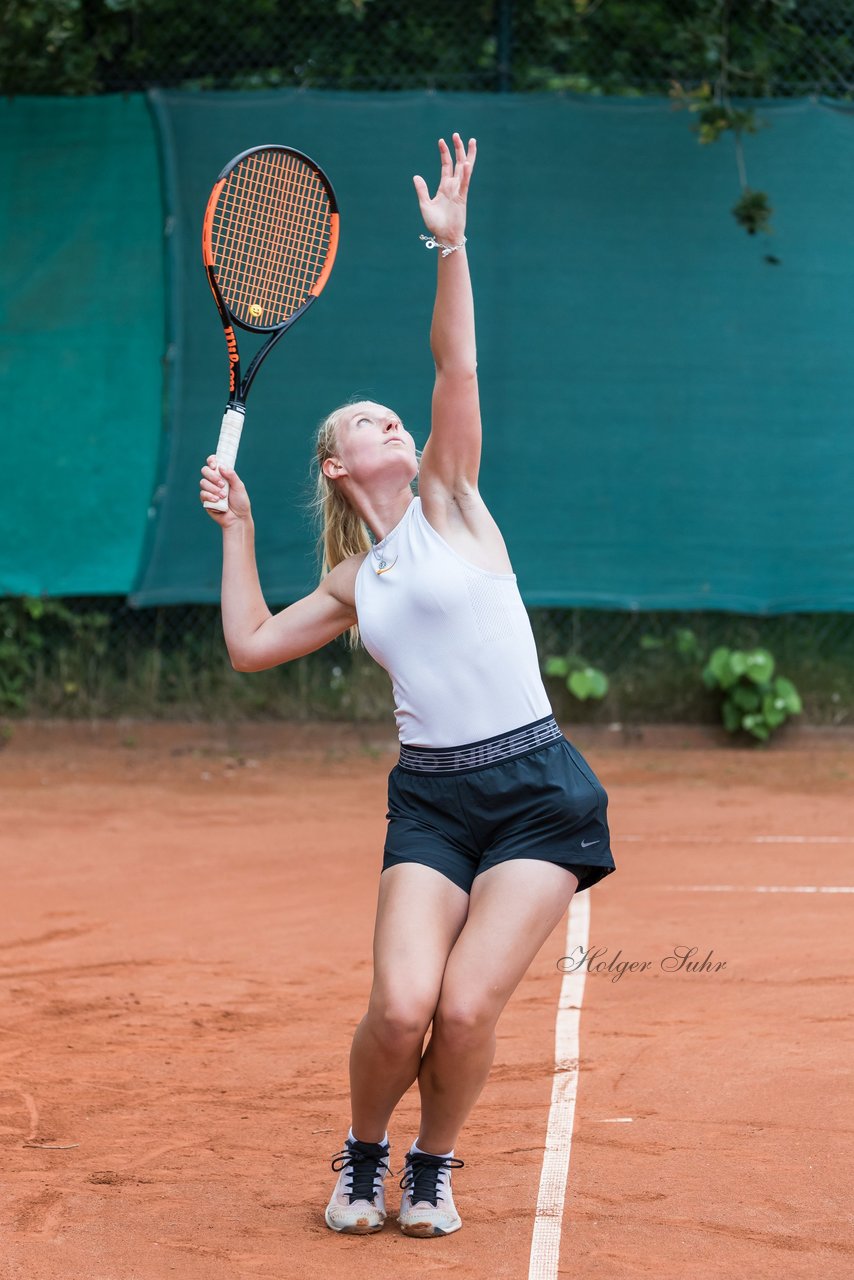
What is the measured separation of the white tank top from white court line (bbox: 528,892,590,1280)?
869mm

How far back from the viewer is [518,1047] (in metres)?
3.71

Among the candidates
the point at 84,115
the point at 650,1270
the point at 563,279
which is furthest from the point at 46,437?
the point at 650,1270

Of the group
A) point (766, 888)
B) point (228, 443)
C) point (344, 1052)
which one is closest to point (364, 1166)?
point (344, 1052)

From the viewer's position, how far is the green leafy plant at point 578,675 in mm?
7652

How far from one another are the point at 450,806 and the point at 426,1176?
0.66 m

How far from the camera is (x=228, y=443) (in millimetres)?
3156

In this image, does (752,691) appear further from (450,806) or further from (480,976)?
(480,976)

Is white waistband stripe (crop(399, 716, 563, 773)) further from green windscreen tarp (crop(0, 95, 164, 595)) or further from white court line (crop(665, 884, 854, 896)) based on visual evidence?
green windscreen tarp (crop(0, 95, 164, 595))

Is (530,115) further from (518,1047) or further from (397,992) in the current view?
(397,992)

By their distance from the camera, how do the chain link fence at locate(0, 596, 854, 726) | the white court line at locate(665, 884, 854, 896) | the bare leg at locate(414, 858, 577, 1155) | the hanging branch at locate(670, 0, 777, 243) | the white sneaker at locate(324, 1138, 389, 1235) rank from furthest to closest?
the chain link fence at locate(0, 596, 854, 726)
the hanging branch at locate(670, 0, 777, 243)
the white court line at locate(665, 884, 854, 896)
the white sneaker at locate(324, 1138, 389, 1235)
the bare leg at locate(414, 858, 577, 1155)

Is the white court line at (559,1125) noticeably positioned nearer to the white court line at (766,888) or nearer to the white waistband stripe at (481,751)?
the white court line at (766,888)

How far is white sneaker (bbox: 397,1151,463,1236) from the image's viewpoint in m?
2.71

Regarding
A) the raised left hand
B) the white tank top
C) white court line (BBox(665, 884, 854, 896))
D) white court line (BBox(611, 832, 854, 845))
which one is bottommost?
white court line (BBox(665, 884, 854, 896))

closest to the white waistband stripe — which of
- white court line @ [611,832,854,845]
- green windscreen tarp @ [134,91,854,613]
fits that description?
white court line @ [611,832,854,845]
